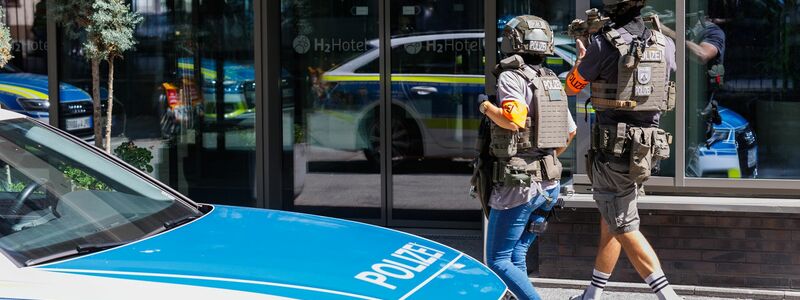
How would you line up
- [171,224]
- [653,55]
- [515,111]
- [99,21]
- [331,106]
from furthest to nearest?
[331,106], [99,21], [653,55], [515,111], [171,224]

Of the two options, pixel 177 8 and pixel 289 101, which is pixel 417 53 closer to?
pixel 289 101

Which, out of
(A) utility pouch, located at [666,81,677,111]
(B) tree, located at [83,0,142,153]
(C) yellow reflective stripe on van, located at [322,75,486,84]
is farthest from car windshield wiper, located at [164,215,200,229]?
(C) yellow reflective stripe on van, located at [322,75,486,84]

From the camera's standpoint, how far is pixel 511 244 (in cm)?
502

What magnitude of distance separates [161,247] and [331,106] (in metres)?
5.28

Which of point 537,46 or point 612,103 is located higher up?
point 537,46

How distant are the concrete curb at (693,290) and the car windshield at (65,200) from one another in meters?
3.10

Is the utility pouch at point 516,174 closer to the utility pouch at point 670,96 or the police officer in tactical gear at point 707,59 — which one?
the utility pouch at point 670,96

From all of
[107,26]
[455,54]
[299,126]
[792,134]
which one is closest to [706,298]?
[792,134]

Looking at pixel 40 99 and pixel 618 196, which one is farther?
pixel 40 99

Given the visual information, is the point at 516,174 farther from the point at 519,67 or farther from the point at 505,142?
the point at 519,67

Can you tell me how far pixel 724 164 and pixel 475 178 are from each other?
6.65ft

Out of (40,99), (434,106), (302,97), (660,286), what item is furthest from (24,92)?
(660,286)

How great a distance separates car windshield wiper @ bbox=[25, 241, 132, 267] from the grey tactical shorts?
2904 millimetres

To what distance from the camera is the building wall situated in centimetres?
616
